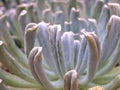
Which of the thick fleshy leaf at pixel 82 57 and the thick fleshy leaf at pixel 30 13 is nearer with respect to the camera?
the thick fleshy leaf at pixel 82 57

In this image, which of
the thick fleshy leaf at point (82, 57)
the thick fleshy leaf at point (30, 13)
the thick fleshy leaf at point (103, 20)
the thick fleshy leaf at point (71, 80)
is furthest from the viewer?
the thick fleshy leaf at point (30, 13)

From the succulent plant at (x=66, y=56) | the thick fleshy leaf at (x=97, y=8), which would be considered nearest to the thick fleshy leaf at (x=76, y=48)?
the succulent plant at (x=66, y=56)

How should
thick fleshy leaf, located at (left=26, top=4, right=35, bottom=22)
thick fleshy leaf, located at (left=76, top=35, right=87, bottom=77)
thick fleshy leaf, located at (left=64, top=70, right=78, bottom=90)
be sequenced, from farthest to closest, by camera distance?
thick fleshy leaf, located at (left=26, top=4, right=35, bottom=22) → thick fleshy leaf, located at (left=76, top=35, right=87, bottom=77) → thick fleshy leaf, located at (left=64, top=70, right=78, bottom=90)

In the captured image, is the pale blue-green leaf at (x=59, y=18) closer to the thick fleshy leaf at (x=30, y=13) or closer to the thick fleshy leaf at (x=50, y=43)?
the thick fleshy leaf at (x=30, y=13)

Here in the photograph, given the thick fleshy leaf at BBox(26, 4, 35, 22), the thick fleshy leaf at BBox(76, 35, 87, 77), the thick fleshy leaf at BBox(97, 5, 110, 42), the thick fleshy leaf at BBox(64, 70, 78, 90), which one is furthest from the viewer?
the thick fleshy leaf at BBox(26, 4, 35, 22)

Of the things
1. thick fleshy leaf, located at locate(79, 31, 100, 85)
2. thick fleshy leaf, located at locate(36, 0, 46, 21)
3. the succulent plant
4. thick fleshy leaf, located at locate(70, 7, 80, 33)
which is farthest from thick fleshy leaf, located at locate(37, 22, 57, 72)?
thick fleshy leaf, located at locate(36, 0, 46, 21)

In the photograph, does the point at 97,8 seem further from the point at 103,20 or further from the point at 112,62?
the point at 112,62

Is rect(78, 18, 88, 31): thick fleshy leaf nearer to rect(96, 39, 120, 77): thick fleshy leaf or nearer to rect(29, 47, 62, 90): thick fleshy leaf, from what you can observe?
rect(96, 39, 120, 77): thick fleshy leaf

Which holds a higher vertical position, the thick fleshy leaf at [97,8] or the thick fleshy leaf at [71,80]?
the thick fleshy leaf at [71,80]

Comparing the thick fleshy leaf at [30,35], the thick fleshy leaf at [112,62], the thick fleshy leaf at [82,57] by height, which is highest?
the thick fleshy leaf at [30,35]
